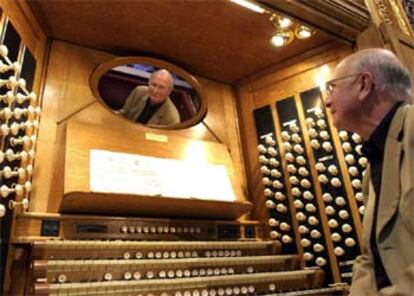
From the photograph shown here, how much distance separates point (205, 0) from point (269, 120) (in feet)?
3.38

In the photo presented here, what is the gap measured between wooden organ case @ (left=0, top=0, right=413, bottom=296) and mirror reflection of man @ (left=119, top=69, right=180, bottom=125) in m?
0.13

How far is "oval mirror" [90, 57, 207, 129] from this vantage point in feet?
8.29

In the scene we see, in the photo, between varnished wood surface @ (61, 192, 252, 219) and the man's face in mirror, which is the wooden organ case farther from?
the man's face in mirror

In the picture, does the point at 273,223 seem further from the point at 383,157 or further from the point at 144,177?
the point at 383,157

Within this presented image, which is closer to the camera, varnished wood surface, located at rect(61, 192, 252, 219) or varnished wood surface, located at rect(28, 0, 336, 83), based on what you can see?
varnished wood surface, located at rect(61, 192, 252, 219)

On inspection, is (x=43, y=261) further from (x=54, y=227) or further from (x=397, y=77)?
(x=397, y=77)

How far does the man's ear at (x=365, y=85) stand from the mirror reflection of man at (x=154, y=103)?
156 centimetres

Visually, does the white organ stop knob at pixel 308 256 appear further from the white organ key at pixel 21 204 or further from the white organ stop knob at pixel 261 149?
the white organ key at pixel 21 204

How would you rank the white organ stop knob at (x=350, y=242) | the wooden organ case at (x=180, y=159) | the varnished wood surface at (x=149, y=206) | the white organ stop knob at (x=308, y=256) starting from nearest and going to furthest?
the wooden organ case at (x=180, y=159) < the varnished wood surface at (x=149, y=206) < the white organ stop knob at (x=350, y=242) < the white organ stop knob at (x=308, y=256)

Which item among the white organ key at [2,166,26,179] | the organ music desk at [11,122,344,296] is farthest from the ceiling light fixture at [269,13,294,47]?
the white organ key at [2,166,26,179]

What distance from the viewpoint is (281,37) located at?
2527mm

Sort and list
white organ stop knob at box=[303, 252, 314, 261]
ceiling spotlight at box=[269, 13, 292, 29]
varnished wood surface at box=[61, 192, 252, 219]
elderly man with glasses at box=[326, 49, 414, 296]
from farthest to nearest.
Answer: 1. ceiling spotlight at box=[269, 13, 292, 29]
2. white organ stop knob at box=[303, 252, 314, 261]
3. varnished wood surface at box=[61, 192, 252, 219]
4. elderly man with glasses at box=[326, 49, 414, 296]

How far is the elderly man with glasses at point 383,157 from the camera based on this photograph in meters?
1.11

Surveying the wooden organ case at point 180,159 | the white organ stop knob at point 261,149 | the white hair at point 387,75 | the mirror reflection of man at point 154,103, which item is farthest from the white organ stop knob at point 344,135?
the mirror reflection of man at point 154,103
